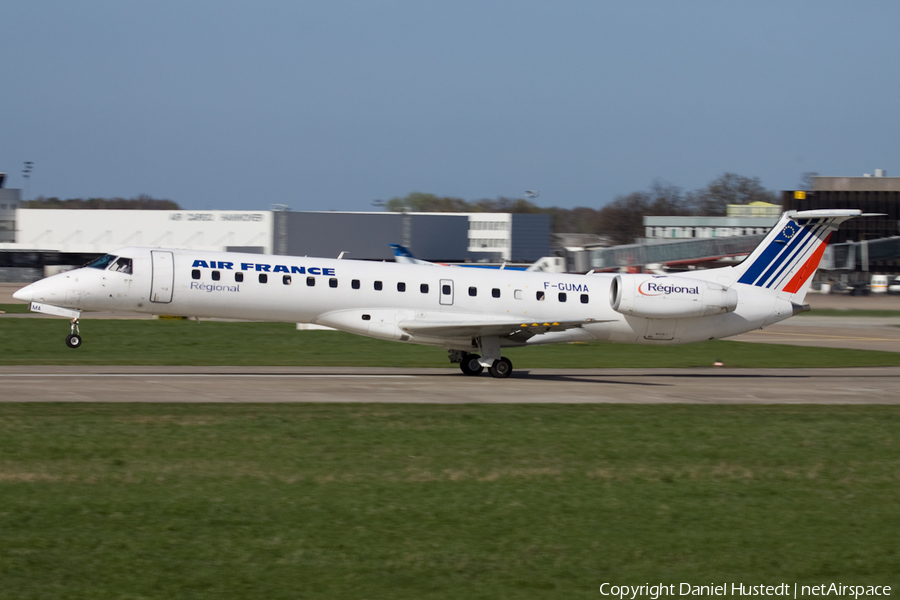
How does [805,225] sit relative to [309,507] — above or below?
above

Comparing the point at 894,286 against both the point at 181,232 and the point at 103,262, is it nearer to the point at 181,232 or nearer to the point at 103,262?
the point at 181,232

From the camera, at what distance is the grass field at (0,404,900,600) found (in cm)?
823

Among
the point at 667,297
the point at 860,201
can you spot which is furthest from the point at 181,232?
the point at 860,201

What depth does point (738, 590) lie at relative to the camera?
8141 millimetres

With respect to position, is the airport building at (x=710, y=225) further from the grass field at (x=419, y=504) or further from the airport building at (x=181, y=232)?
the grass field at (x=419, y=504)

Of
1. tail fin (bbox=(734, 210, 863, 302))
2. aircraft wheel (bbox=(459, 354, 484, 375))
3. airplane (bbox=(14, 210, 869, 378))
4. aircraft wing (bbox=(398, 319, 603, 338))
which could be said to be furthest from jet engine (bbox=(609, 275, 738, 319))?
aircraft wheel (bbox=(459, 354, 484, 375))

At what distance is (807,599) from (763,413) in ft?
34.1

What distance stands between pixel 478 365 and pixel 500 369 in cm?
72

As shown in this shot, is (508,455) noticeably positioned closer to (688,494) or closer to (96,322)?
(688,494)

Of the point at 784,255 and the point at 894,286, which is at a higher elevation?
the point at 784,255

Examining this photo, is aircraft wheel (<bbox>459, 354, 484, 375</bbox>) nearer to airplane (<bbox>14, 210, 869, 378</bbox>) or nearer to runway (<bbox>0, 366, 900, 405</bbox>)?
airplane (<bbox>14, 210, 869, 378</bbox>)

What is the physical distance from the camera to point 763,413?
17953 millimetres

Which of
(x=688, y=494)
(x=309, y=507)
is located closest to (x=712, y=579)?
(x=688, y=494)

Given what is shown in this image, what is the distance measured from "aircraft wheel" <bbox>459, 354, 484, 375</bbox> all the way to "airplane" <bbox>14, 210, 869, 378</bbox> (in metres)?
0.03
